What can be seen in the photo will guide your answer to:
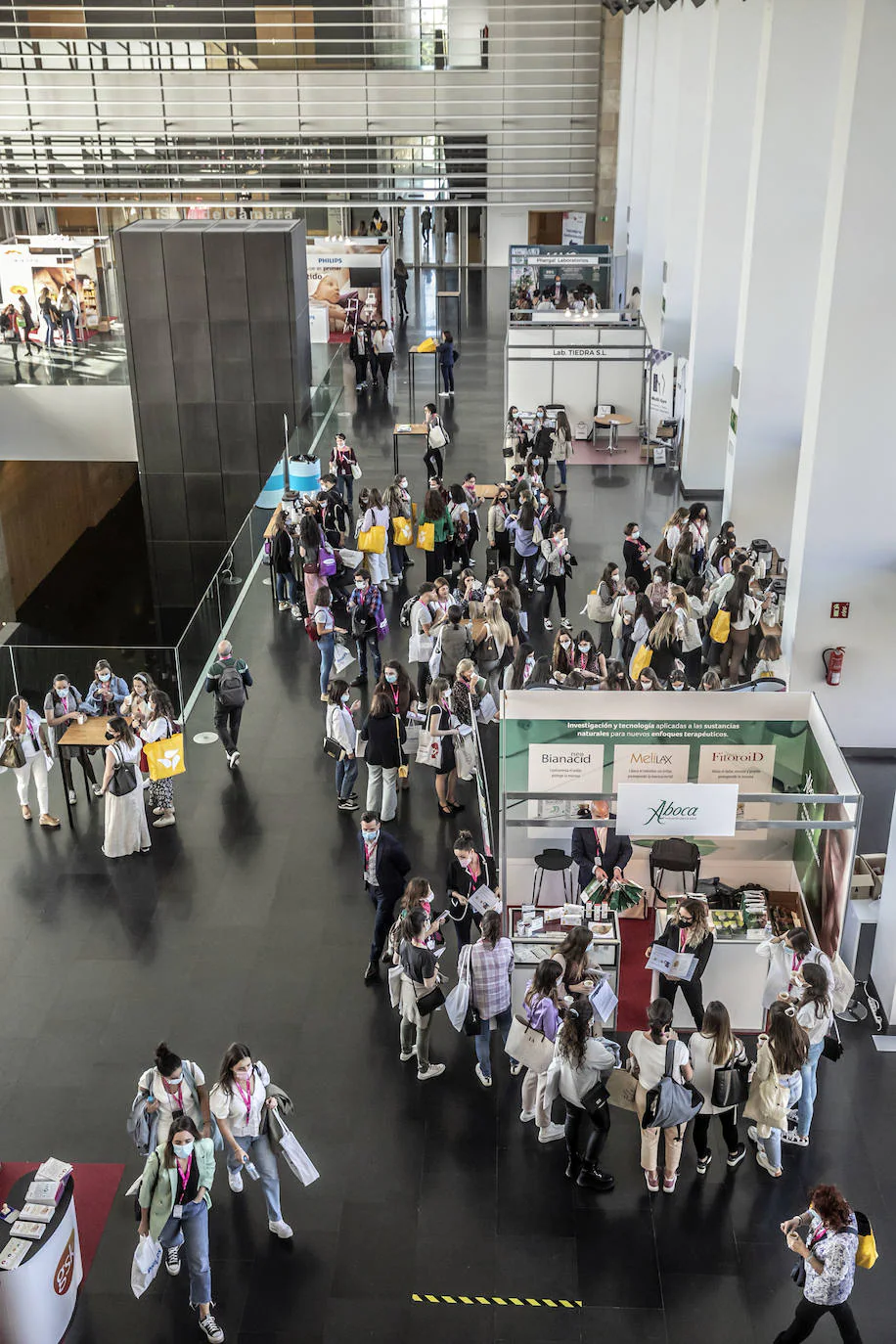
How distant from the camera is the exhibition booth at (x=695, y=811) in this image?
8.47 metres

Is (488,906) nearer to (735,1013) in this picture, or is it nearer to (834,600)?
(735,1013)

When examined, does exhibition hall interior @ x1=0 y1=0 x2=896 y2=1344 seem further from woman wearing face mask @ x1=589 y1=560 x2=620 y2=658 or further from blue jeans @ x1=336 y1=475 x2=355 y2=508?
blue jeans @ x1=336 y1=475 x2=355 y2=508

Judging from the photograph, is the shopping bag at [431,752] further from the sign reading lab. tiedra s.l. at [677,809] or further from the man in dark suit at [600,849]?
the sign reading lab. tiedra s.l. at [677,809]

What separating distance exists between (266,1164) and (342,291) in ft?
80.0

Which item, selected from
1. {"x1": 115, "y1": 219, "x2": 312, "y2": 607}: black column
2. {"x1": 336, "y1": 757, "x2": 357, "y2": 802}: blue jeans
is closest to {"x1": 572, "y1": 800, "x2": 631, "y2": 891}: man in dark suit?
{"x1": 336, "y1": 757, "x2": 357, "y2": 802}: blue jeans

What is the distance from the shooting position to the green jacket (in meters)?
6.10

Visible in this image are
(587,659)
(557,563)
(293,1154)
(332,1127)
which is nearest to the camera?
(293,1154)

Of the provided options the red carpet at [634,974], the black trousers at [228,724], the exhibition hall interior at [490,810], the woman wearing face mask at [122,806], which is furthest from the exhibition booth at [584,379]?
the red carpet at [634,974]

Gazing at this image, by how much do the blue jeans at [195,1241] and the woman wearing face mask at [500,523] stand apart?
10.1 meters

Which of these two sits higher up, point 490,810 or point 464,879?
point 464,879

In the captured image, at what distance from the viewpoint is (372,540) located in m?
15.0

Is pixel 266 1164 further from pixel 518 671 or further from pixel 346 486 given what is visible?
pixel 346 486

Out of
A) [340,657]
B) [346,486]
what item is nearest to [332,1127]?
[340,657]

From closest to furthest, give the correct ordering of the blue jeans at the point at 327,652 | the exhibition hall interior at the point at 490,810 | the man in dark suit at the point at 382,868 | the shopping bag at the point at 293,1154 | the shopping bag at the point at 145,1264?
the shopping bag at the point at 145,1264, the shopping bag at the point at 293,1154, the exhibition hall interior at the point at 490,810, the man in dark suit at the point at 382,868, the blue jeans at the point at 327,652
